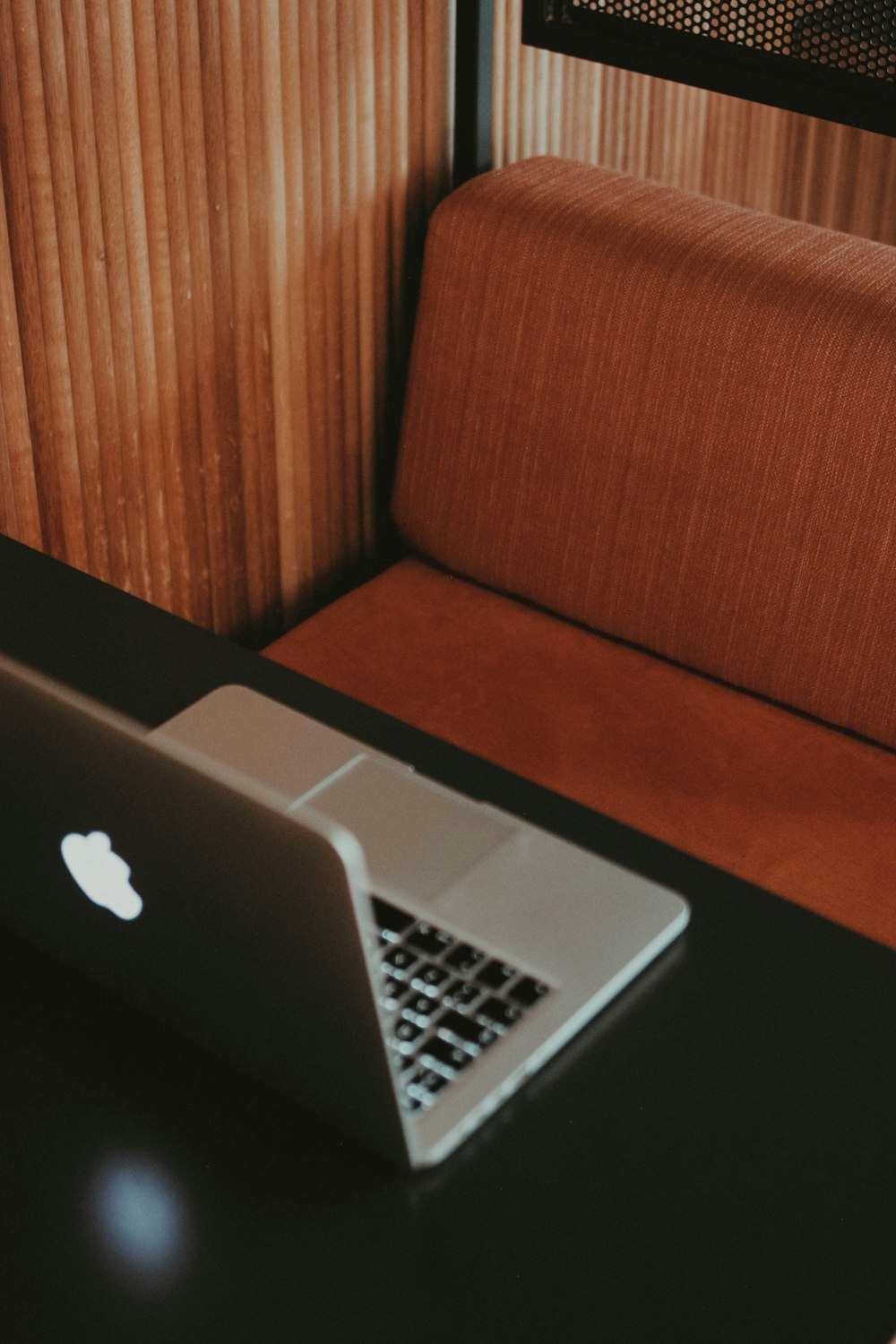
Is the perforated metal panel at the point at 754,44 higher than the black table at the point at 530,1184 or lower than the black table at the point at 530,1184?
higher

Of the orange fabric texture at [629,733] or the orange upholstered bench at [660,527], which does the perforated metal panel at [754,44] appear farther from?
the orange fabric texture at [629,733]

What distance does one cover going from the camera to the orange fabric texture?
1517mm

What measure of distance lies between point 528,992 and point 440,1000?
0.05m

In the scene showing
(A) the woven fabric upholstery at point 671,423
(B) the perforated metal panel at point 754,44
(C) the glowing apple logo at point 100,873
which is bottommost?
(A) the woven fabric upholstery at point 671,423

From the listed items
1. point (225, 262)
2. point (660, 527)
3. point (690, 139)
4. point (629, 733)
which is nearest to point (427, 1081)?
point (629, 733)

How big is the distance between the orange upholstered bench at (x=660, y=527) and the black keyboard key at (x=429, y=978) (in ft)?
1.95

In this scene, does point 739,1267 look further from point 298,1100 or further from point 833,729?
point 833,729

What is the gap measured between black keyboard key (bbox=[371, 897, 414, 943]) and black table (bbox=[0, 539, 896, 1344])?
A: 5.4 inches

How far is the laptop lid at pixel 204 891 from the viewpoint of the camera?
742mm

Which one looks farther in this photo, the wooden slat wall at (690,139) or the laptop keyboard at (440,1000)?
the wooden slat wall at (690,139)

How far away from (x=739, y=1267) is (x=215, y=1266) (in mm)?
258

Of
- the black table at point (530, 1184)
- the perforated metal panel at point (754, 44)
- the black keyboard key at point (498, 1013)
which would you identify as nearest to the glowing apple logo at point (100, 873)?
the black table at point (530, 1184)

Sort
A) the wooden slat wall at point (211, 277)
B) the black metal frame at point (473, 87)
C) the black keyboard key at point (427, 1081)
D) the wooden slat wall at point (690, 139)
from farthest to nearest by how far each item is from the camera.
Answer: the wooden slat wall at point (690, 139) < the black metal frame at point (473, 87) < the wooden slat wall at point (211, 277) < the black keyboard key at point (427, 1081)

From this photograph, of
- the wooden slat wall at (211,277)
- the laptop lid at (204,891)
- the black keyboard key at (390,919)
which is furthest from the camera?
the wooden slat wall at (211,277)
